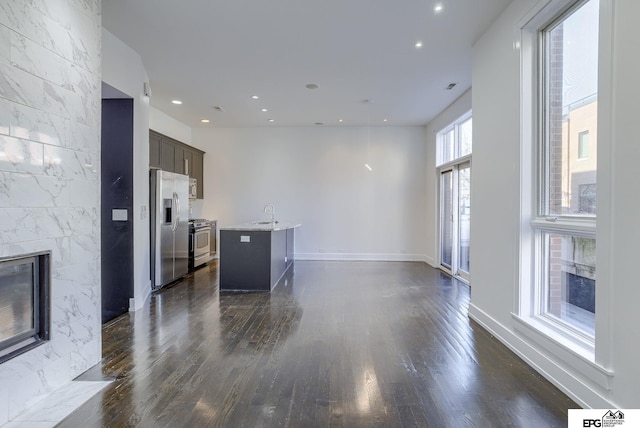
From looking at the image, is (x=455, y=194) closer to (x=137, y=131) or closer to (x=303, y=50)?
(x=303, y=50)

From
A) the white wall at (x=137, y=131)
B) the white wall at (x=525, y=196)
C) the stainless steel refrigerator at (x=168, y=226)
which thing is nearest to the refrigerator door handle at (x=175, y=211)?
the stainless steel refrigerator at (x=168, y=226)

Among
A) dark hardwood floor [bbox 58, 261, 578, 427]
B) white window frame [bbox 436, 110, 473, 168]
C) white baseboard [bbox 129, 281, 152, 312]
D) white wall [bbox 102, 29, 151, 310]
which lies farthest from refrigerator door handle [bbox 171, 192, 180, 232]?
white window frame [bbox 436, 110, 473, 168]

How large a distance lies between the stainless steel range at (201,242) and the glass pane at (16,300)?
3.92 meters

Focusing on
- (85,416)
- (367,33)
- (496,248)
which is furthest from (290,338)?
(367,33)

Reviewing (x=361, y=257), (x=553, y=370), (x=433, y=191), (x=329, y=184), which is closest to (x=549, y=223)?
(x=553, y=370)

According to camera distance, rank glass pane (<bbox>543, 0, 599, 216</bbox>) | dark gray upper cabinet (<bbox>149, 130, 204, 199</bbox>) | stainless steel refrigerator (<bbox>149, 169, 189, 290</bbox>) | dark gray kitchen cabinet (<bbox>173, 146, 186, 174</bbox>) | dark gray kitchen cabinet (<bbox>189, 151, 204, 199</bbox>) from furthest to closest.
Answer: dark gray kitchen cabinet (<bbox>189, 151, 204, 199</bbox>), dark gray kitchen cabinet (<bbox>173, 146, 186, 174</bbox>), dark gray upper cabinet (<bbox>149, 130, 204, 199</bbox>), stainless steel refrigerator (<bbox>149, 169, 189, 290</bbox>), glass pane (<bbox>543, 0, 599, 216</bbox>)

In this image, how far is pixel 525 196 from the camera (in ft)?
8.86

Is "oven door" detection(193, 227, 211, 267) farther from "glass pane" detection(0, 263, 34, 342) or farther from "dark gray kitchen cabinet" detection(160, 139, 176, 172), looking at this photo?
"glass pane" detection(0, 263, 34, 342)

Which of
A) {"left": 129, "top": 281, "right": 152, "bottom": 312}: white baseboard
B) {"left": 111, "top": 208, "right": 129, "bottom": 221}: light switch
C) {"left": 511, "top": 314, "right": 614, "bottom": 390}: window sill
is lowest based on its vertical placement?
{"left": 129, "top": 281, "right": 152, "bottom": 312}: white baseboard

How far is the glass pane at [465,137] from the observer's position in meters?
5.40

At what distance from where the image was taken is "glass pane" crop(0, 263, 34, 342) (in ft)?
6.28

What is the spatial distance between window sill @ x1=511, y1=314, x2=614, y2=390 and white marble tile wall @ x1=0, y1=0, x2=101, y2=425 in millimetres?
3437

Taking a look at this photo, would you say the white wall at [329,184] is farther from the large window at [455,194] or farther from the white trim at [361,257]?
the large window at [455,194]

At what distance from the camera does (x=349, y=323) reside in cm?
346
